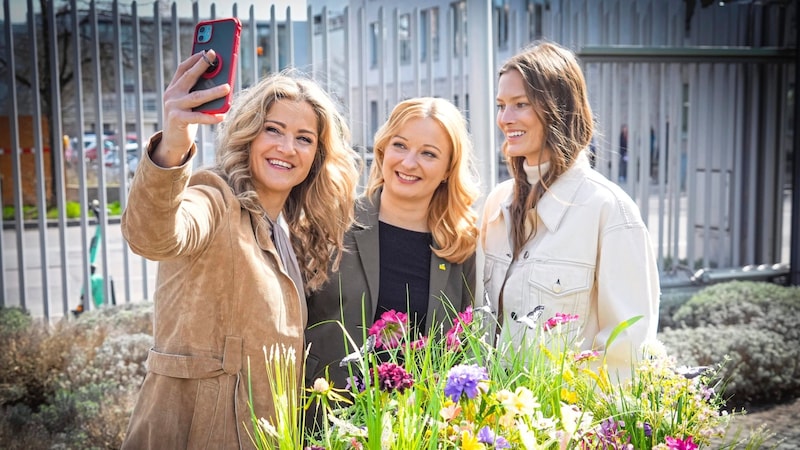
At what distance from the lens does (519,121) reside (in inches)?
103

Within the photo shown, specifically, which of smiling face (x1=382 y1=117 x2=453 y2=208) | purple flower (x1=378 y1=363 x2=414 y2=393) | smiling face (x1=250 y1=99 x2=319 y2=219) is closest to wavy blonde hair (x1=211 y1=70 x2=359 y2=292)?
smiling face (x1=250 y1=99 x2=319 y2=219)

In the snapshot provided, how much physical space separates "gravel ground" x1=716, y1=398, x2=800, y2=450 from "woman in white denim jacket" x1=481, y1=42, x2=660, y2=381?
7.74 ft

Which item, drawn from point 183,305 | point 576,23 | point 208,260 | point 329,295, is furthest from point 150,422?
point 576,23

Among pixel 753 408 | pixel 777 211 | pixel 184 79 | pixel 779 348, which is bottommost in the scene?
pixel 753 408

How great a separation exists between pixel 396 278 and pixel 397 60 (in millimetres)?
3723

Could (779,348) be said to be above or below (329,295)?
below

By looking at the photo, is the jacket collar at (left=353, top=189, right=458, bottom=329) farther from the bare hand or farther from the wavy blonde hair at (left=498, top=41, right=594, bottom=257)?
the bare hand

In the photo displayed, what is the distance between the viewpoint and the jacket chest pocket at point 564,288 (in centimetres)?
249

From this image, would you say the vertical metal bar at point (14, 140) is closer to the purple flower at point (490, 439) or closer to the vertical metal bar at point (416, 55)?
the vertical metal bar at point (416, 55)

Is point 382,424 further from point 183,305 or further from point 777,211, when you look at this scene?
point 777,211

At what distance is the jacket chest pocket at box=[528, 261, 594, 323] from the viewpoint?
8.17 ft

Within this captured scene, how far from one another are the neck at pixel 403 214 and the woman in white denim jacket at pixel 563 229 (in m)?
0.27

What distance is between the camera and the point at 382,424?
1442 millimetres

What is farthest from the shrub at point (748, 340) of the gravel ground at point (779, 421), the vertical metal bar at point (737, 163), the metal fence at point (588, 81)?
the vertical metal bar at point (737, 163)
